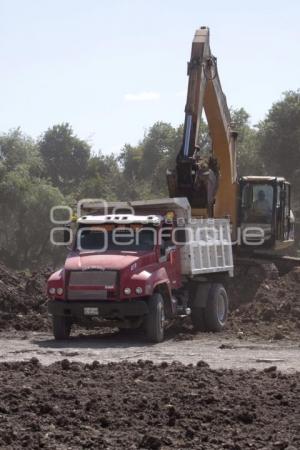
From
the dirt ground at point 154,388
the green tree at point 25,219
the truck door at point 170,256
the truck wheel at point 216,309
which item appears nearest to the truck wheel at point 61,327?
the dirt ground at point 154,388

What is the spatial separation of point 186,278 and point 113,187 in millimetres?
41941

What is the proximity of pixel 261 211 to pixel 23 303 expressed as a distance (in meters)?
7.21

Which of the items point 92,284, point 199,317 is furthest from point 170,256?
point 92,284

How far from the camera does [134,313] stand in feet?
56.9

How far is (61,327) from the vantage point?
18141 mm

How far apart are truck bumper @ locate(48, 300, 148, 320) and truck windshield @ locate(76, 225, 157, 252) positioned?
4.40ft

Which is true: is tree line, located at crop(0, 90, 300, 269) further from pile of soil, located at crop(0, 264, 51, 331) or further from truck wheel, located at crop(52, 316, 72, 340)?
truck wheel, located at crop(52, 316, 72, 340)

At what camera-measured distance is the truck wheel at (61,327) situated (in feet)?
59.4

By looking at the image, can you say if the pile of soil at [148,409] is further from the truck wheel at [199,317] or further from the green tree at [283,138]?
the green tree at [283,138]

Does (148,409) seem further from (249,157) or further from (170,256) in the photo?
(249,157)

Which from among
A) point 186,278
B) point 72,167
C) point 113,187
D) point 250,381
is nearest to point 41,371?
point 250,381

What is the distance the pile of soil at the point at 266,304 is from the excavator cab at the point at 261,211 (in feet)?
3.58

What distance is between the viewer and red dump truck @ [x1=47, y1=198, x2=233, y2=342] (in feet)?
57.4

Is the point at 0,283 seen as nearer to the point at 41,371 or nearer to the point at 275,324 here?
the point at 275,324
